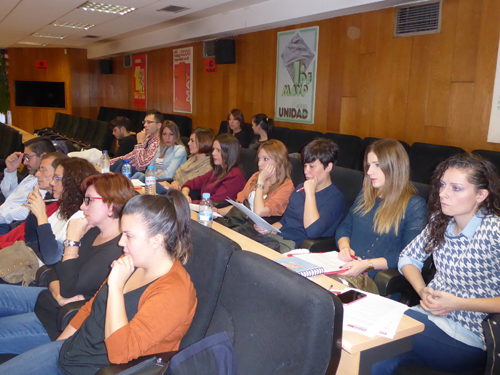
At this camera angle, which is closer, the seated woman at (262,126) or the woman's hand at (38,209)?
the woman's hand at (38,209)

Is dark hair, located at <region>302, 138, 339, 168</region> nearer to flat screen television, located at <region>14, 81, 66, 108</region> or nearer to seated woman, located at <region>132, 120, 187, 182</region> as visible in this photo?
seated woman, located at <region>132, 120, 187, 182</region>

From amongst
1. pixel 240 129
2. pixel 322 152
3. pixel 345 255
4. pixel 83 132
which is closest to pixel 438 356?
pixel 345 255

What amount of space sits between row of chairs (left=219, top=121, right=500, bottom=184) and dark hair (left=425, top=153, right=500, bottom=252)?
196 cm

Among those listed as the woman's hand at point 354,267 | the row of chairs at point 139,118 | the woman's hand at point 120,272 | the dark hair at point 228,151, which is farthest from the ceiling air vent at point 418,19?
the row of chairs at point 139,118

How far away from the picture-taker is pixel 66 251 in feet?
7.07

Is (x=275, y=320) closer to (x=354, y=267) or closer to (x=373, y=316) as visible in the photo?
(x=373, y=316)

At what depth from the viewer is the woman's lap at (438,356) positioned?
1.65 metres

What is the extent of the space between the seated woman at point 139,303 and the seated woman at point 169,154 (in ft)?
10.4

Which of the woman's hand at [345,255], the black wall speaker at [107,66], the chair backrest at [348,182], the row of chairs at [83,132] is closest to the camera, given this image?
the woman's hand at [345,255]

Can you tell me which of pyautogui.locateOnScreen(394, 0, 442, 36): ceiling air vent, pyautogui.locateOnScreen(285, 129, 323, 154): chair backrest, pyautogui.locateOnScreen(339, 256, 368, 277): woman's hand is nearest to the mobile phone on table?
pyautogui.locateOnScreen(339, 256, 368, 277): woman's hand

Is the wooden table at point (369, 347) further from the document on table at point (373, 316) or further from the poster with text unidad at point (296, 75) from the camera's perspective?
the poster with text unidad at point (296, 75)

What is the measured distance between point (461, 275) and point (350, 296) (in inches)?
20.2

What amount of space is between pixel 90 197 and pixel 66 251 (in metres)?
0.34

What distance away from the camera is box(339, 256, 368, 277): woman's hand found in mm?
2043
